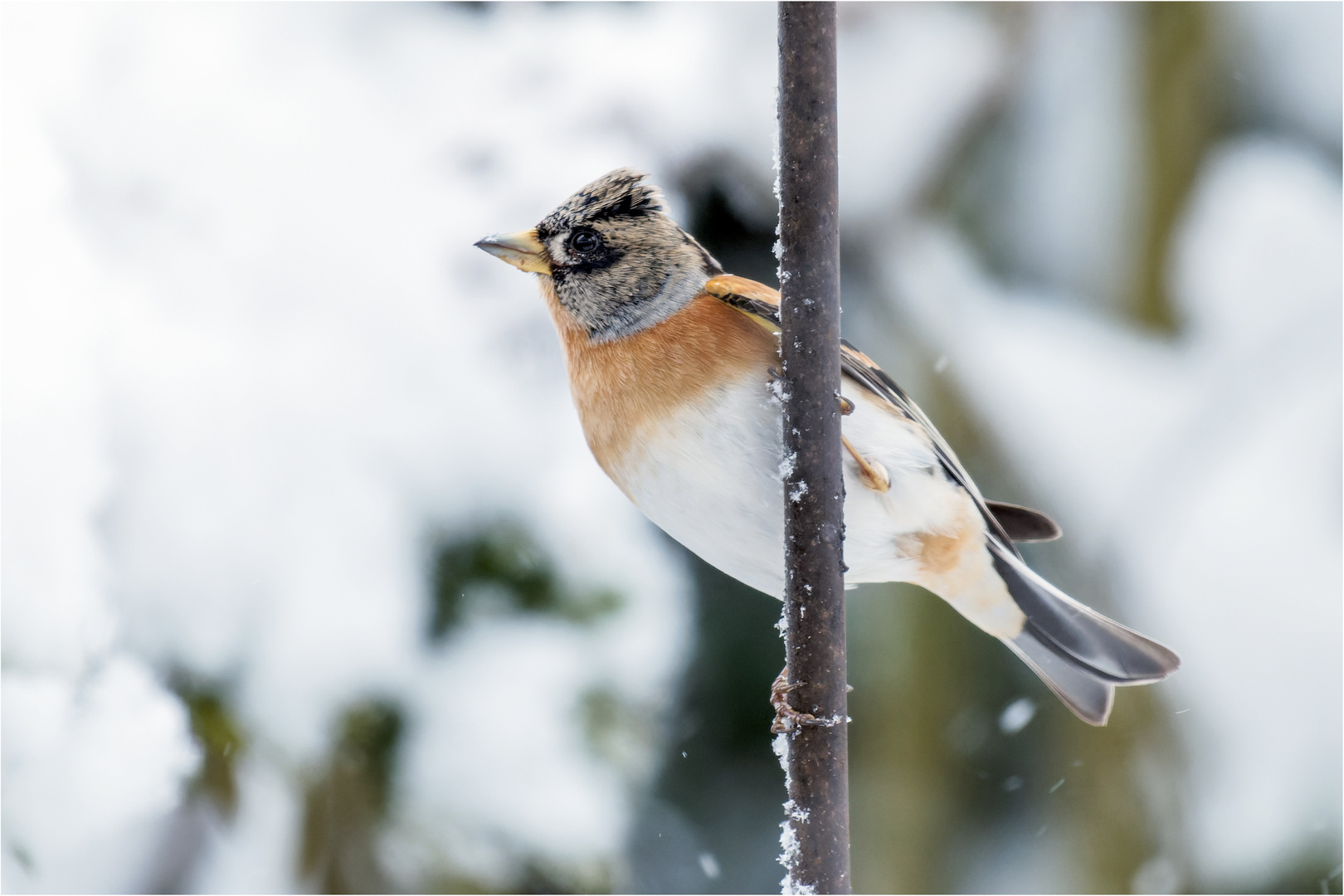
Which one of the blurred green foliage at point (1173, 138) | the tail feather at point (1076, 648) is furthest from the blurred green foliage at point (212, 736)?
the blurred green foliage at point (1173, 138)

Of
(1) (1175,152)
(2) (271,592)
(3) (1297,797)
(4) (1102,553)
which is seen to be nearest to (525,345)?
(2) (271,592)

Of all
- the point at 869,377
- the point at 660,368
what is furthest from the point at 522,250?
the point at 869,377

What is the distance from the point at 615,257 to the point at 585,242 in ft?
0.16

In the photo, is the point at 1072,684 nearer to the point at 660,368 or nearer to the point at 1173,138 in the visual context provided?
the point at 660,368

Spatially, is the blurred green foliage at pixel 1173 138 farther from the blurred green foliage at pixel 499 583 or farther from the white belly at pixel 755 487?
the blurred green foliage at pixel 499 583

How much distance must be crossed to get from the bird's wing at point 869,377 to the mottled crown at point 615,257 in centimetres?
7

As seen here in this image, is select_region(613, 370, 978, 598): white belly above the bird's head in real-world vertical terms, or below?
below

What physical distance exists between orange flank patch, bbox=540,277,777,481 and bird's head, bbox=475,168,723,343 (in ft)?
0.14

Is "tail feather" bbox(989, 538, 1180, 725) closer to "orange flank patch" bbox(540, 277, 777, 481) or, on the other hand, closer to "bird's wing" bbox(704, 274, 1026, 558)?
"bird's wing" bbox(704, 274, 1026, 558)

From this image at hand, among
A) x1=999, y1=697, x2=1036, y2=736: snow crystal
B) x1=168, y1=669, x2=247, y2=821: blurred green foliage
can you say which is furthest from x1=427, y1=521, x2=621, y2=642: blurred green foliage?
x1=999, y1=697, x2=1036, y2=736: snow crystal

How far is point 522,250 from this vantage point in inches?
56.8

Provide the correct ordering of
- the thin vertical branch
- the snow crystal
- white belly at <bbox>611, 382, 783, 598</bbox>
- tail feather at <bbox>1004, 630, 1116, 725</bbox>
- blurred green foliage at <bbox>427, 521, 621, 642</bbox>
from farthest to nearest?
the snow crystal < blurred green foliage at <bbox>427, 521, 621, 642</bbox> < tail feather at <bbox>1004, 630, 1116, 725</bbox> < white belly at <bbox>611, 382, 783, 598</bbox> < the thin vertical branch

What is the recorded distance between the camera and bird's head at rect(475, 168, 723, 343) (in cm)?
144

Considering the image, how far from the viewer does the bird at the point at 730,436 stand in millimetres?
1304
